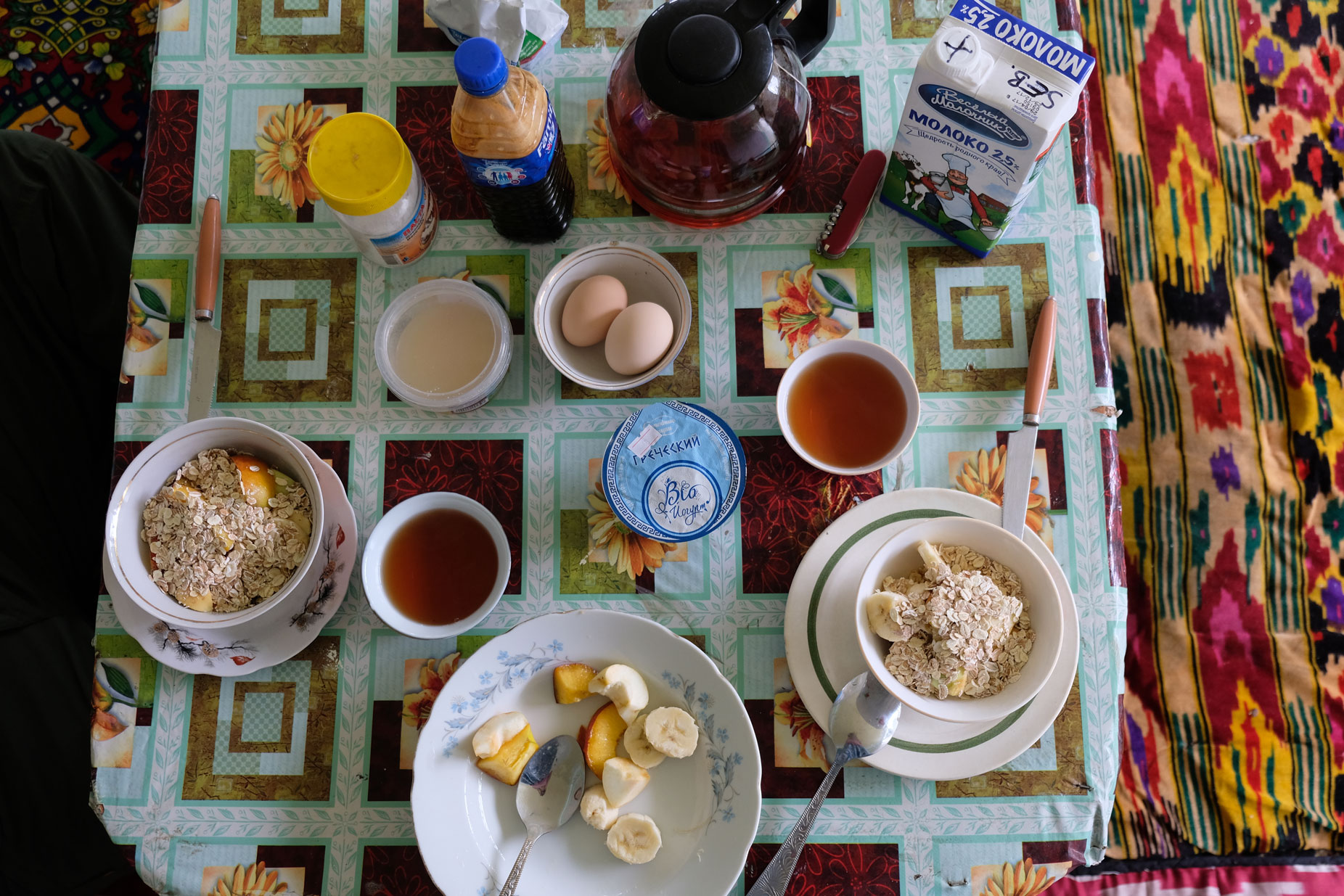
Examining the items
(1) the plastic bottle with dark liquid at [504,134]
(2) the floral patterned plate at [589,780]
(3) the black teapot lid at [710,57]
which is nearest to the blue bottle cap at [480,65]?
(1) the plastic bottle with dark liquid at [504,134]

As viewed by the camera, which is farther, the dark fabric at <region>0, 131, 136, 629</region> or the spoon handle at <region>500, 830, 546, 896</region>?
the dark fabric at <region>0, 131, 136, 629</region>

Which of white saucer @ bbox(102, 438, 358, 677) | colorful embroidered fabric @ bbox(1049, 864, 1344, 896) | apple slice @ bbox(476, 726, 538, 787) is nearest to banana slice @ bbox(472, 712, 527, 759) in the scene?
apple slice @ bbox(476, 726, 538, 787)

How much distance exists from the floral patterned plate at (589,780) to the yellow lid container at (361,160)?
52cm

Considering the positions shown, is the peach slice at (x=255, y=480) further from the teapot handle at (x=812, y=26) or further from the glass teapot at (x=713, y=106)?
the teapot handle at (x=812, y=26)

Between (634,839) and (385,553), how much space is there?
17.4 inches

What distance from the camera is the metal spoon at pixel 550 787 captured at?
36.8 inches

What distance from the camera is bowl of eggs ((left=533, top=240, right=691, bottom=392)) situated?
963 millimetres

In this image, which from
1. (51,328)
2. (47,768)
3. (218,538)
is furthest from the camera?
(51,328)

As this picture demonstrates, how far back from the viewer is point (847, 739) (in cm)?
93

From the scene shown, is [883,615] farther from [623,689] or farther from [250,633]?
[250,633]

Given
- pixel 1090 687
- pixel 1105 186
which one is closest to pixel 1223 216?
pixel 1105 186

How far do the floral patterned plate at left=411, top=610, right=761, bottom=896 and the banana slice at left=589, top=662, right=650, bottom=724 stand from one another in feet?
0.05

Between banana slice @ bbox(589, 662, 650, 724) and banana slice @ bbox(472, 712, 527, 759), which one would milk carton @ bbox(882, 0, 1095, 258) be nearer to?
banana slice @ bbox(589, 662, 650, 724)

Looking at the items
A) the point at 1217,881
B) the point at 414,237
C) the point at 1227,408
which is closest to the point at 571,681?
the point at 414,237
